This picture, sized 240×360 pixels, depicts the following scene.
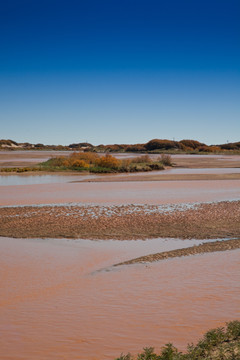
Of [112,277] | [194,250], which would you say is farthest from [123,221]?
[112,277]

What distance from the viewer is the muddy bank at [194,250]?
8555mm

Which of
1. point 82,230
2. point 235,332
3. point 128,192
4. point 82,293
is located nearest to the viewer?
point 235,332

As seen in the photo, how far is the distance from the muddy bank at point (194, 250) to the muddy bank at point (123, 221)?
37.0 inches

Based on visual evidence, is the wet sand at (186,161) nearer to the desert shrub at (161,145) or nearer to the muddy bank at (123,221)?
the muddy bank at (123,221)

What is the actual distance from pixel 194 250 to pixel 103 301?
3.66 meters

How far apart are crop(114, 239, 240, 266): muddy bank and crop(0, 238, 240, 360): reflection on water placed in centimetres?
32

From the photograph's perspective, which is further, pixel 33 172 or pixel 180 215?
pixel 33 172

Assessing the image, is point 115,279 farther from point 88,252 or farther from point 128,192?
point 128,192

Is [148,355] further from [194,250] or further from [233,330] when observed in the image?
[194,250]

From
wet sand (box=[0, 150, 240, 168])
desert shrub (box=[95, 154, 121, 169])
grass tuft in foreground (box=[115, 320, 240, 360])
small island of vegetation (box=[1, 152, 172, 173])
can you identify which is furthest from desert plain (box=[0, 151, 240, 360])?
wet sand (box=[0, 150, 240, 168])

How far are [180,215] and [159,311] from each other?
8.10 meters

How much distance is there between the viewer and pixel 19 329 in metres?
5.30

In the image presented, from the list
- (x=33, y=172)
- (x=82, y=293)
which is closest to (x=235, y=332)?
(x=82, y=293)

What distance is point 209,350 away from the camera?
441cm
